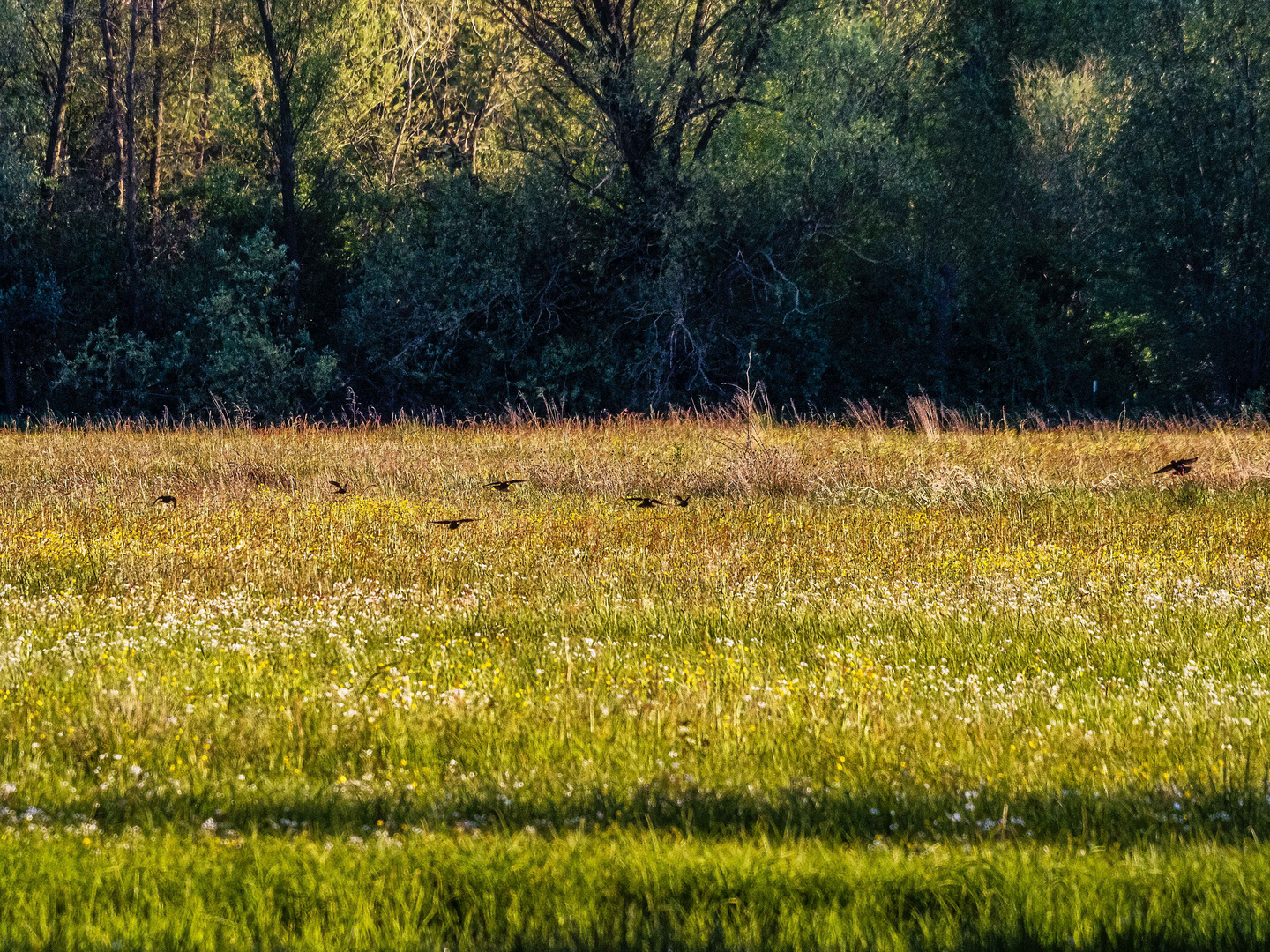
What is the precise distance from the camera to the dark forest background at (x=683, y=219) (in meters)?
28.4

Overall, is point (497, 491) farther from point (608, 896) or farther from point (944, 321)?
point (944, 321)

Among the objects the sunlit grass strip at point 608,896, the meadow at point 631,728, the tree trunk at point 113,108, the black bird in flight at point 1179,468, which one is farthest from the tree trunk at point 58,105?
the sunlit grass strip at point 608,896

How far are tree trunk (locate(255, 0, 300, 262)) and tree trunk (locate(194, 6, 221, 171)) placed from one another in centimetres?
437

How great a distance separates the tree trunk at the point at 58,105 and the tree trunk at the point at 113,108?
885 millimetres

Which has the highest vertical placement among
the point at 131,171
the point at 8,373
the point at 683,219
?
the point at 131,171

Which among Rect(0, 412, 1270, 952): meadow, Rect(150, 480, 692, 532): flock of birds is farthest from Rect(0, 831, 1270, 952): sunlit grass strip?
Rect(150, 480, 692, 532): flock of birds

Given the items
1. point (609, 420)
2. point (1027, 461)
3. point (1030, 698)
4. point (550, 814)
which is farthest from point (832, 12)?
point (550, 814)

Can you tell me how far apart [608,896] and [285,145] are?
33342 mm

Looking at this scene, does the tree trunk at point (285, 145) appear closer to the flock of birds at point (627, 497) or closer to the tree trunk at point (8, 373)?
the tree trunk at point (8, 373)

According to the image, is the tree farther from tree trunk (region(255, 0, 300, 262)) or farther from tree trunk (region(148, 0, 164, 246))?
tree trunk (region(148, 0, 164, 246))

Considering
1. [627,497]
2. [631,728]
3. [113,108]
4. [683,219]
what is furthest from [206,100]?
[631,728]

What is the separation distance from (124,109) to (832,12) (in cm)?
2257

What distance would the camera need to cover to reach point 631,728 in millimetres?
5629

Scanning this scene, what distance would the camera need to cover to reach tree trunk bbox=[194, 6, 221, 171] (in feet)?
122
